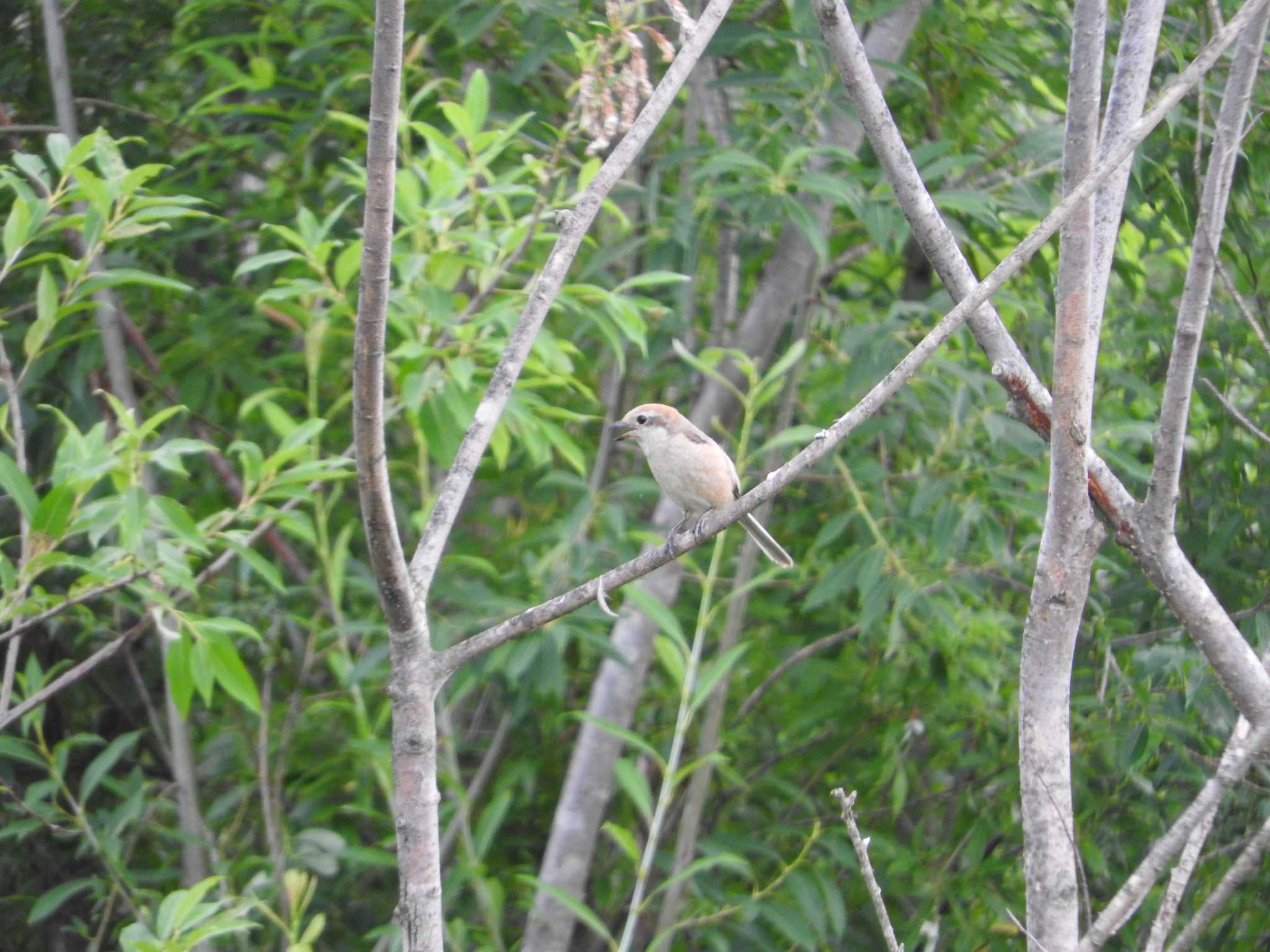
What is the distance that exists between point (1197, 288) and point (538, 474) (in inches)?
113

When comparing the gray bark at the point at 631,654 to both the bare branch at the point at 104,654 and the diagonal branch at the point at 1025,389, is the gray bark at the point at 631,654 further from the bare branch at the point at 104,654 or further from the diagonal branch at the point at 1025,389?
the diagonal branch at the point at 1025,389

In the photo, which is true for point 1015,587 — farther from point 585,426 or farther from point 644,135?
point 644,135

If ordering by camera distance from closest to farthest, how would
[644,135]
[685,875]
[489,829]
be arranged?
[644,135]
[685,875]
[489,829]

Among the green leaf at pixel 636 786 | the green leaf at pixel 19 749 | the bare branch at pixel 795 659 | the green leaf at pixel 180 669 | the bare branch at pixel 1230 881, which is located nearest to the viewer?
the bare branch at pixel 1230 881

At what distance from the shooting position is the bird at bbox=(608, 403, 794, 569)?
13.1ft


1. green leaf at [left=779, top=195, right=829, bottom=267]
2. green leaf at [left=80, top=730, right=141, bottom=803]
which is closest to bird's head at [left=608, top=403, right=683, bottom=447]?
green leaf at [left=779, top=195, right=829, bottom=267]

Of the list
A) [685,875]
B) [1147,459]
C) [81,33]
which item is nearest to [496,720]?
[685,875]

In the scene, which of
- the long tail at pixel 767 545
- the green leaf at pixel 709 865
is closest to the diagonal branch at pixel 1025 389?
the long tail at pixel 767 545

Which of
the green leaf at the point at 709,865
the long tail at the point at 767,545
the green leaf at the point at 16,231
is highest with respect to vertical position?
the green leaf at the point at 16,231

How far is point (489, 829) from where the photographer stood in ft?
13.2

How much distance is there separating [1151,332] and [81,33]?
4.14 meters

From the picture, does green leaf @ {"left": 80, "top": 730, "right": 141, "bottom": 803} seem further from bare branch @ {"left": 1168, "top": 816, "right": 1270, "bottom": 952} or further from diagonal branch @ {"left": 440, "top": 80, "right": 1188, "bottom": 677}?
bare branch @ {"left": 1168, "top": 816, "right": 1270, "bottom": 952}

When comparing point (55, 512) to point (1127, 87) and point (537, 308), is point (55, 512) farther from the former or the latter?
point (1127, 87)

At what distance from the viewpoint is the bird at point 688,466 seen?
13.1ft
